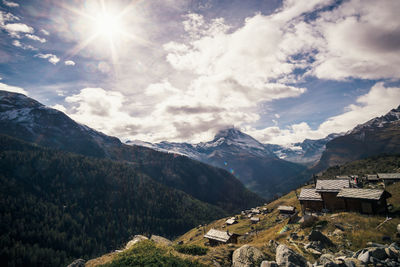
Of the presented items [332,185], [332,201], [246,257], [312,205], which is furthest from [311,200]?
[246,257]

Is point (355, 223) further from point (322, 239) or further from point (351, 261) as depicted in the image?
point (351, 261)

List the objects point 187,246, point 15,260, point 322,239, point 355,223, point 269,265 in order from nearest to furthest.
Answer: point 269,265
point 187,246
point 322,239
point 355,223
point 15,260

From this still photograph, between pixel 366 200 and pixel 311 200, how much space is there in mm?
18048

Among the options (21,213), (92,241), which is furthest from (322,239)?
(21,213)

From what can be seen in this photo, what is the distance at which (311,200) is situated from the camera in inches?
2178

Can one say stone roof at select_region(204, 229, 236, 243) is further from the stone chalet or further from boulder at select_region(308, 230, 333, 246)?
boulder at select_region(308, 230, 333, 246)

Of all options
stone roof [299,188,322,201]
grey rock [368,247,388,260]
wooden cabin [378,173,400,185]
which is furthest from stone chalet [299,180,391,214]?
wooden cabin [378,173,400,185]

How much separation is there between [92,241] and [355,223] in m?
226

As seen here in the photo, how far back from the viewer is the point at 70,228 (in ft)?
636

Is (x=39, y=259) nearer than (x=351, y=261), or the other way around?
(x=351, y=261)

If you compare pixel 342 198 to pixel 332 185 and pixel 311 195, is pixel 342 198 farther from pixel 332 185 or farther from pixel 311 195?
pixel 311 195

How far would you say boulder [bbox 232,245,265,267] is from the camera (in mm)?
18828

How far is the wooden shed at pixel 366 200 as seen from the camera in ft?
120

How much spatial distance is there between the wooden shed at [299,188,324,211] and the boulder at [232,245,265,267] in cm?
4353
